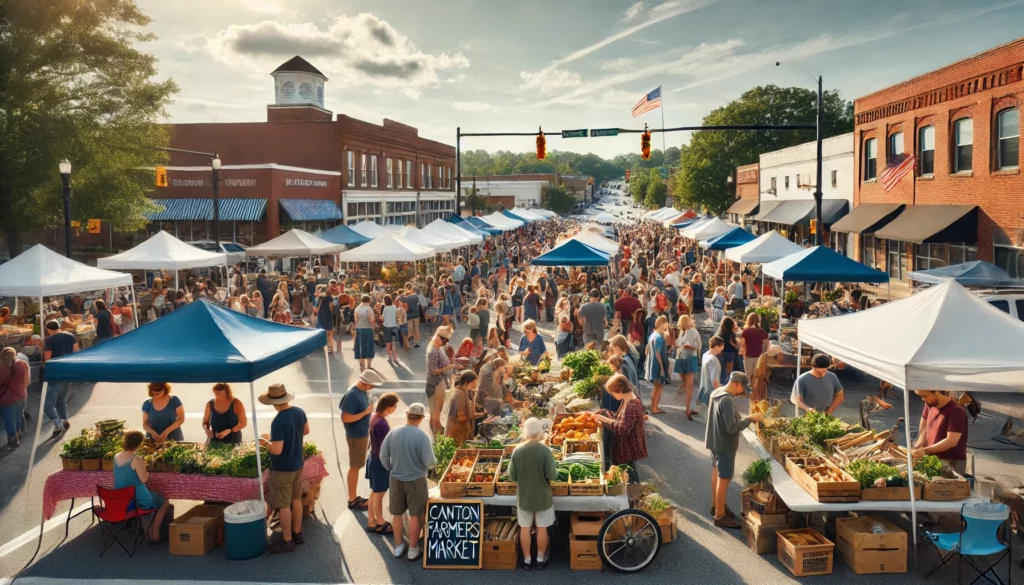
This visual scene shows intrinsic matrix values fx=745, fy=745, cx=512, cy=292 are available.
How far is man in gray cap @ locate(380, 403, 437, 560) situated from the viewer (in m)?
7.56

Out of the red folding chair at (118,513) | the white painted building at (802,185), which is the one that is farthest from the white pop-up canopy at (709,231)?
the red folding chair at (118,513)

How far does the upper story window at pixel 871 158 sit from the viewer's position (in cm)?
2945

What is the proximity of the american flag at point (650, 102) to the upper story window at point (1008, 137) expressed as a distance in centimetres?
1094

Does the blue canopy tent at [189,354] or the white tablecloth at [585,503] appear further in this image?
the blue canopy tent at [189,354]

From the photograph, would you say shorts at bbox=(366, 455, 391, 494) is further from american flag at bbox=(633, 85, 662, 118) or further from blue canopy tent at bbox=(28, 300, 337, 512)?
american flag at bbox=(633, 85, 662, 118)

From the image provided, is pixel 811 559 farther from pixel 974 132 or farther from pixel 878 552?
pixel 974 132

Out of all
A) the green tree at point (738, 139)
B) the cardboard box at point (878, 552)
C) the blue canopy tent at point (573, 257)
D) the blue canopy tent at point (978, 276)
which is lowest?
the cardboard box at point (878, 552)

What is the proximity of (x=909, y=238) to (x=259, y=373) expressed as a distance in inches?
840

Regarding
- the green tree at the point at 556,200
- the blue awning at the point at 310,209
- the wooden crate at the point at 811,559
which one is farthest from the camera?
the green tree at the point at 556,200

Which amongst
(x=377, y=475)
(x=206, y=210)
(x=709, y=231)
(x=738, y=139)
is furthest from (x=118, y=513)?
(x=738, y=139)

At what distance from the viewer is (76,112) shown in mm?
30391

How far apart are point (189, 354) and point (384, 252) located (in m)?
15.9

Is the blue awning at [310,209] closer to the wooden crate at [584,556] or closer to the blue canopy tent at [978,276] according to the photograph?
the blue canopy tent at [978,276]

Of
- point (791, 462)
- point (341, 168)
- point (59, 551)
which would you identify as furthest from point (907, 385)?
point (341, 168)
